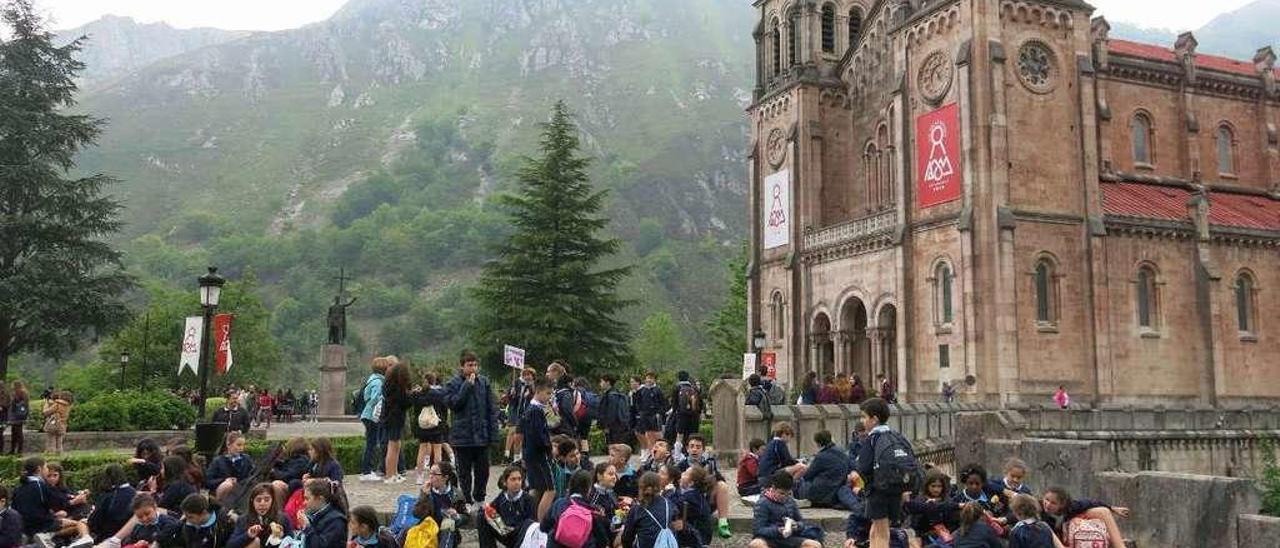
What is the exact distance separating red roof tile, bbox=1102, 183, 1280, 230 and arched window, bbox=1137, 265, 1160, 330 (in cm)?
186

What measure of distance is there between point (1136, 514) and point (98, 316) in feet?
96.2

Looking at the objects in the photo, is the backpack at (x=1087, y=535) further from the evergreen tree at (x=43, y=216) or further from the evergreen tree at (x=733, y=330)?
the evergreen tree at (x=733, y=330)

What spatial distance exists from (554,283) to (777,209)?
9807 millimetres

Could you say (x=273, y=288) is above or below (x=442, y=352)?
above

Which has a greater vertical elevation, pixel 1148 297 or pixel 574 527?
pixel 1148 297

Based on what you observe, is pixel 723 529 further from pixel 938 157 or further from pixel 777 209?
pixel 777 209

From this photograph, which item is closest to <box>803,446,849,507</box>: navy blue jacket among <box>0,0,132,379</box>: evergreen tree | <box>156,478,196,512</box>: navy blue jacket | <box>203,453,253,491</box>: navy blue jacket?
<box>203,453,253,491</box>: navy blue jacket

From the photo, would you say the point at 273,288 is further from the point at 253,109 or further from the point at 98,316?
the point at 98,316

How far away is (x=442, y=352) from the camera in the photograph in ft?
391

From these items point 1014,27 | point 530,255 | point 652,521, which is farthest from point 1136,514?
point 530,255

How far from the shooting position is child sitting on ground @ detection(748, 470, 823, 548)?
9.57m

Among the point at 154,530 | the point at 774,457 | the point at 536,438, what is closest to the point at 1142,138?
the point at 774,457

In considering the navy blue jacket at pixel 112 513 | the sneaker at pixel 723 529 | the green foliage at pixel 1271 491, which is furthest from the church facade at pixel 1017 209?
the navy blue jacket at pixel 112 513

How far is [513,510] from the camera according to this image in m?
10.6
